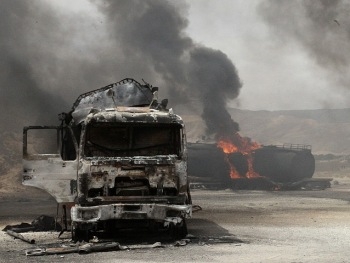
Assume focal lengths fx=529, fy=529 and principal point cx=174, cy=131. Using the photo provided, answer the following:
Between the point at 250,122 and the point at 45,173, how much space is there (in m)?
98.9

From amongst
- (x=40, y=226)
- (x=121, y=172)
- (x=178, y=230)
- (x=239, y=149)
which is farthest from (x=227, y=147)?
(x=121, y=172)

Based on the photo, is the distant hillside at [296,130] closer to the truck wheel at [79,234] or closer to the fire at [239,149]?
the fire at [239,149]

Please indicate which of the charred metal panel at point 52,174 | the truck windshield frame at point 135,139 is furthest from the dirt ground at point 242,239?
the truck windshield frame at point 135,139

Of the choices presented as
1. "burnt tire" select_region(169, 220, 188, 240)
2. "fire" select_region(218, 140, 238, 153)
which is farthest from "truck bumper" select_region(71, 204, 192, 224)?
"fire" select_region(218, 140, 238, 153)

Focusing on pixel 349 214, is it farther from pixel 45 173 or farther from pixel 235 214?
pixel 45 173

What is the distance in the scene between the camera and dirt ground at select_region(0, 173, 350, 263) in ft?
28.1

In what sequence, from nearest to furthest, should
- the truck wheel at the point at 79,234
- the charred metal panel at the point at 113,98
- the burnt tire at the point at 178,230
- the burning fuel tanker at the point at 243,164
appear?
the truck wheel at the point at 79,234
the burnt tire at the point at 178,230
the charred metal panel at the point at 113,98
the burning fuel tanker at the point at 243,164

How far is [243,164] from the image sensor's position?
30.7 m

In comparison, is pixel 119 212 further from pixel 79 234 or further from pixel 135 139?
pixel 135 139

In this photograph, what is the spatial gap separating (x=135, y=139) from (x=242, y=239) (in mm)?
2975

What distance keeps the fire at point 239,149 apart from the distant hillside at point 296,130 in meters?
43.4

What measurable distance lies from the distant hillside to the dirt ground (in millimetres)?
60486

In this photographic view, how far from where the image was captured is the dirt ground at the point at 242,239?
857cm

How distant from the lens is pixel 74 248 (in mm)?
9422
